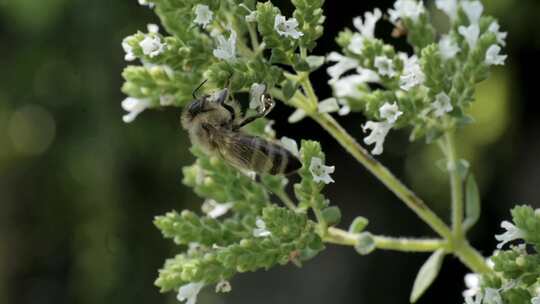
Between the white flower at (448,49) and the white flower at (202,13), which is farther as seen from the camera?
the white flower at (448,49)

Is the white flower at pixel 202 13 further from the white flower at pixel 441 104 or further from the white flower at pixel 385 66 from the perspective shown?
the white flower at pixel 441 104

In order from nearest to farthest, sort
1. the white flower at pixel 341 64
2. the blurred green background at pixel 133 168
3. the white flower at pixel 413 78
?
the white flower at pixel 413 78 < the white flower at pixel 341 64 < the blurred green background at pixel 133 168

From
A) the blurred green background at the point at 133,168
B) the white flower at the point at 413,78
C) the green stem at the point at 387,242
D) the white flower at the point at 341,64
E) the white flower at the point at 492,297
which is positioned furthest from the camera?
the blurred green background at the point at 133,168

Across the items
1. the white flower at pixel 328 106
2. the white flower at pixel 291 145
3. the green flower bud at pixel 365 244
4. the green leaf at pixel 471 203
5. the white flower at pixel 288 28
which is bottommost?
the green flower bud at pixel 365 244

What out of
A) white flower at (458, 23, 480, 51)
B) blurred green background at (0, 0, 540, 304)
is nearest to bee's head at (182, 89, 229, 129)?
white flower at (458, 23, 480, 51)

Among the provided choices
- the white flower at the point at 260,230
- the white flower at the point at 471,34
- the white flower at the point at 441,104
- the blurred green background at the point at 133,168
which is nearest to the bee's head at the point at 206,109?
the white flower at the point at 260,230

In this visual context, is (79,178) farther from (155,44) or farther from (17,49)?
(155,44)

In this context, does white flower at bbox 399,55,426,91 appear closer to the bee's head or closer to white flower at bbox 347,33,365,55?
white flower at bbox 347,33,365,55
